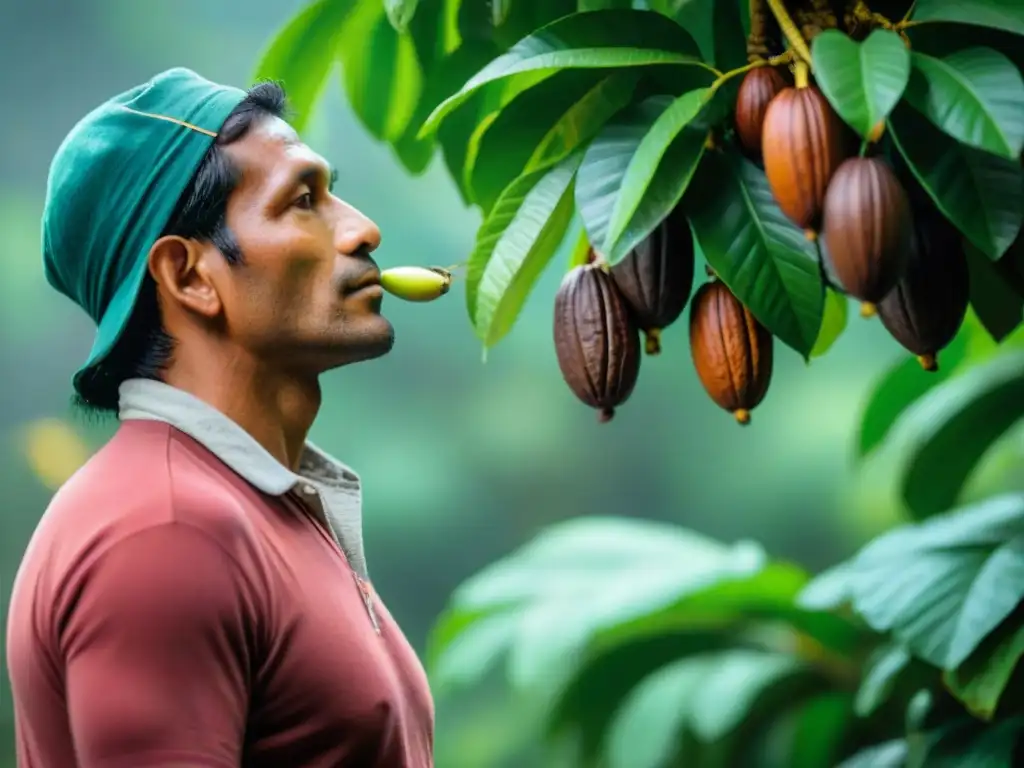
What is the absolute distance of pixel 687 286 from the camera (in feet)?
2.94

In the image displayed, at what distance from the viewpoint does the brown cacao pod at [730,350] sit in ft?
2.91

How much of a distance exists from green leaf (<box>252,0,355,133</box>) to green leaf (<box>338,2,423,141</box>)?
2 centimetres

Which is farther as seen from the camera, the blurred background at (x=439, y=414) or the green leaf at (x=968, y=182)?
the blurred background at (x=439, y=414)

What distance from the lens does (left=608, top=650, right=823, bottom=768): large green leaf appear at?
2.10m

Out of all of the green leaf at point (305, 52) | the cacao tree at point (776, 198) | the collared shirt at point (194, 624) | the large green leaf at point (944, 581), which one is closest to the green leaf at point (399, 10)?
the cacao tree at point (776, 198)

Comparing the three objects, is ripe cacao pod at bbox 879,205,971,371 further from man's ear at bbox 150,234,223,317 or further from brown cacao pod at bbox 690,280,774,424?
man's ear at bbox 150,234,223,317

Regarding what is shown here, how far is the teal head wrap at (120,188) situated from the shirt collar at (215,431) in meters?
0.04

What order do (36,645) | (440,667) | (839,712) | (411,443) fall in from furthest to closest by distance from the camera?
(411,443) → (440,667) → (839,712) → (36,645)

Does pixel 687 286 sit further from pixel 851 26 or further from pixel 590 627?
pixel 590 627

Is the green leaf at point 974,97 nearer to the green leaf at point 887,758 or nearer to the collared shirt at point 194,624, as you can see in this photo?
the collared shirt at point 194,624

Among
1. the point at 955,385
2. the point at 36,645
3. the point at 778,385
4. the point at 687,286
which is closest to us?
the point at 36,645

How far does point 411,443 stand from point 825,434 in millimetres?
916

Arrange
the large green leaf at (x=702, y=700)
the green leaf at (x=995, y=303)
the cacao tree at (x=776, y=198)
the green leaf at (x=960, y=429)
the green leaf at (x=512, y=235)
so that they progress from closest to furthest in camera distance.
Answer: the cacao tree at (x=776, y=198) < the green leaf at (x=512, y=235) < the green leaf at (x=995, y=303) < the green leaf at (x=960, y=429) < the large green leaf at (x=702, y=700)

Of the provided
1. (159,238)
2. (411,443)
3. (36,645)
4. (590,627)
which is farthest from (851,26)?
(411,443)
